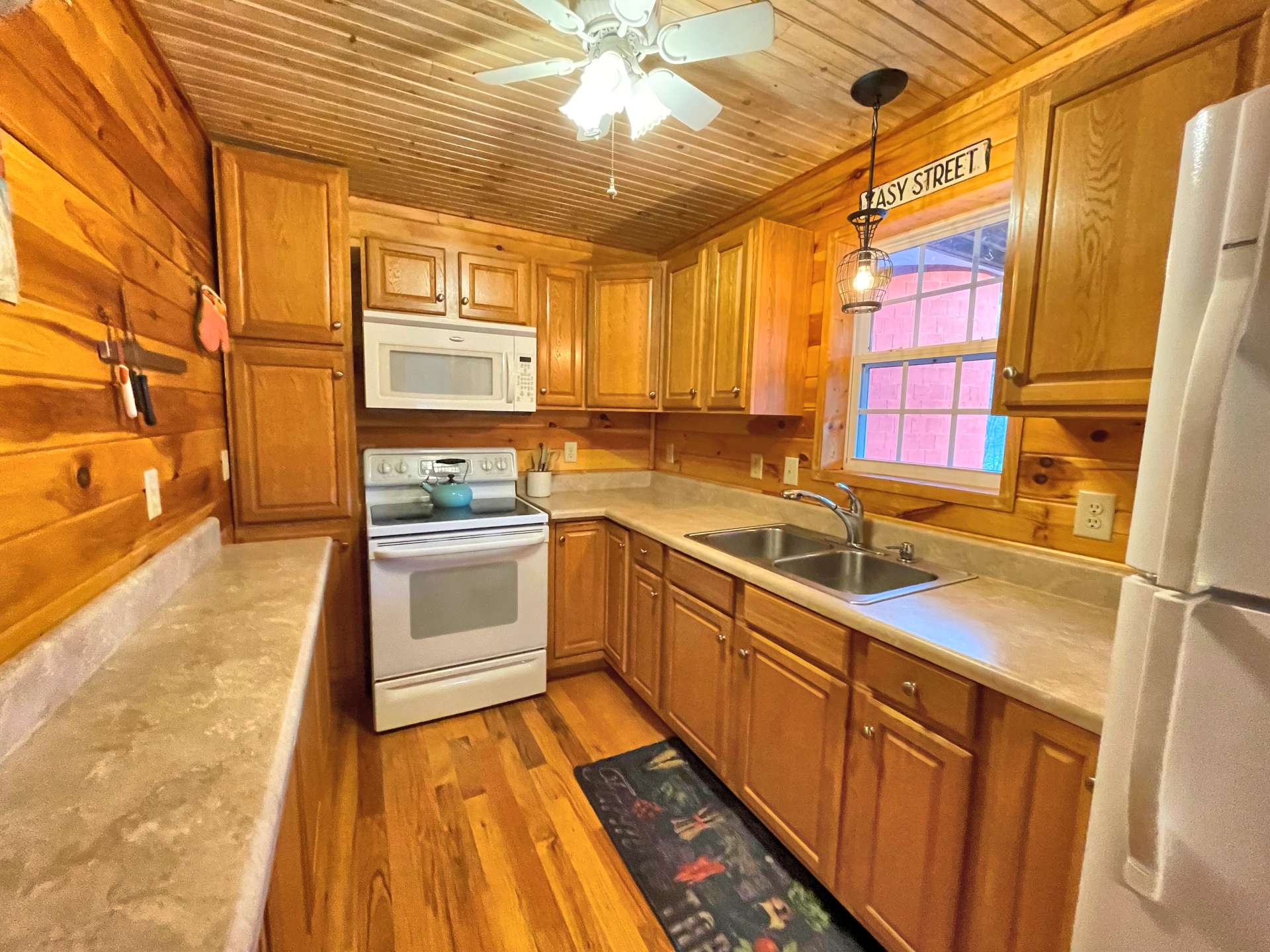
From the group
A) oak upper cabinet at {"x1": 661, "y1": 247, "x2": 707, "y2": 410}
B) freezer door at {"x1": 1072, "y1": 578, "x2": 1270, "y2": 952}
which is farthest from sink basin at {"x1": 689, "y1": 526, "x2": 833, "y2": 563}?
freezer door at {"x1": 1072, "y1": 578, "x2": 1270, "y2": 952}

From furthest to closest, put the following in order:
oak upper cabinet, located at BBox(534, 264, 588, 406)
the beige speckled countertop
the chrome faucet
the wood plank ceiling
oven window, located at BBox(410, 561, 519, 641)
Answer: oak upper cabinet, located at BBox(534, 264, 588, 406), oven window, located at BBox(410, 561, 519, 641), the chrome faucet, the wood plank ceiling, the beige speckled countertop

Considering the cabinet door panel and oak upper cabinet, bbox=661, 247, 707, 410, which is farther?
oak upper cabinet, bbox=661, 247, 707, 410

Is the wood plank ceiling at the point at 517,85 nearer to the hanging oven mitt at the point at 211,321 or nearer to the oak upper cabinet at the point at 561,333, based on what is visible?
the oak upper cabinet at the point at 561,333

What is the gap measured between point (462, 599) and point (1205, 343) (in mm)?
2212

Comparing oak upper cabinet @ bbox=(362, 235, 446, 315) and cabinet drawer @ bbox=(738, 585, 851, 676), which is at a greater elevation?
oak upper cabinet @ bbox=(362, 235, 446, 315)

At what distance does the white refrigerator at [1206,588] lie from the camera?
1.86ft

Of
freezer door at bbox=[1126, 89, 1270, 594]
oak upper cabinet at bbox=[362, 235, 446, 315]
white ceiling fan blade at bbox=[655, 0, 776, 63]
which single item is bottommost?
freezer door at bbox=[1126, 89, 1270, 594]

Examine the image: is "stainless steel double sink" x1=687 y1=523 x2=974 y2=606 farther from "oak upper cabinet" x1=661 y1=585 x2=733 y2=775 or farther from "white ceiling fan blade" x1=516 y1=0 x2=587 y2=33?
"white ceiling fan blade" x1=516 y1=0 x2=587 y2=33

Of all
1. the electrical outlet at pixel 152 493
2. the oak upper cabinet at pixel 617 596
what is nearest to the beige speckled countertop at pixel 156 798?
the electrical outlet at pixel 152 493

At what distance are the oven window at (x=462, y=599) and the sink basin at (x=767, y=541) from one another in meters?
0.89

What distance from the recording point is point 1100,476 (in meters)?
1.30

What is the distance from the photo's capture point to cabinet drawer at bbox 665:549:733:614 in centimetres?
169

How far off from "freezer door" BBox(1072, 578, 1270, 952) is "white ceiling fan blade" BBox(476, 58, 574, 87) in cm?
150

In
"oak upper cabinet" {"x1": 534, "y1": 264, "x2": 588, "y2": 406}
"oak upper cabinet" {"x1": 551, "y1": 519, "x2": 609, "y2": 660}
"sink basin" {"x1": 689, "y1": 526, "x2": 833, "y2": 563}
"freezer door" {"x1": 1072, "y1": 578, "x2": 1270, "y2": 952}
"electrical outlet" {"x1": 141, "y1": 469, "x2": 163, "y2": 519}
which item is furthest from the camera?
"oak upper cabinet" {"x1": 534, "y1": 264, "x2": 588, "y2": 406}
